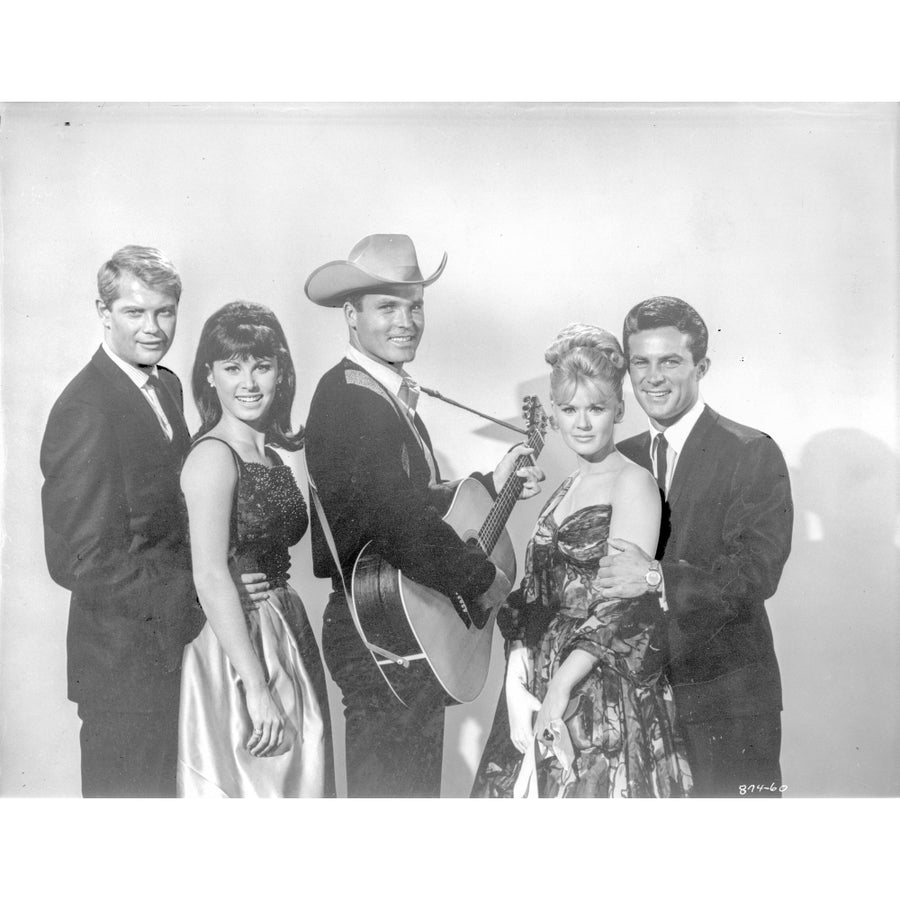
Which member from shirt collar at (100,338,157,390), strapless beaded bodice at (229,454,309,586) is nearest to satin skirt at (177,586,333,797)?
strapless beaded bodice at (229,454,309,586)

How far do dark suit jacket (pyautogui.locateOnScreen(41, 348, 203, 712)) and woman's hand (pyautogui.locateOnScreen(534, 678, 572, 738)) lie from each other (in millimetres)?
1106

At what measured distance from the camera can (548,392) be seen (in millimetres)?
3473

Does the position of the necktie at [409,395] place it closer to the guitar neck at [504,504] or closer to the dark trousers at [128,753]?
the guitar neck at [504,504]

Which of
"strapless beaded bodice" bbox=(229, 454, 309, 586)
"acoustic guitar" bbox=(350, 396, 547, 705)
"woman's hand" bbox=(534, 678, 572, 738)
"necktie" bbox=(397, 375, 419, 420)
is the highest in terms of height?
"necktie" bbox=(397, 375, 419, 420)

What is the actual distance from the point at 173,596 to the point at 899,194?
2.65 meters

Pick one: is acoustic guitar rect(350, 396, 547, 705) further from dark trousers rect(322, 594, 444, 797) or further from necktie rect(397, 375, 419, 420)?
necktie rect(397, 375, 419, 420)

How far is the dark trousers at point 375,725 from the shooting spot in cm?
336

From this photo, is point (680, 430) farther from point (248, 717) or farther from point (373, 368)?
point (248, 717)

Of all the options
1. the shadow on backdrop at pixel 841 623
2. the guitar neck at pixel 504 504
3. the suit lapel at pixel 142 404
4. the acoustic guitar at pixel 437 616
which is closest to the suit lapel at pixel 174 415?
the suit lapel at pixel 142 404

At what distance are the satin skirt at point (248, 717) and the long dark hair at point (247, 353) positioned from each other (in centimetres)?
51

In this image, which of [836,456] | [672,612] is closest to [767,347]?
[836,456]

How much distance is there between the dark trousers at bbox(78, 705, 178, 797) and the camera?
11.0 feet

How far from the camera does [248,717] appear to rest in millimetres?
3355

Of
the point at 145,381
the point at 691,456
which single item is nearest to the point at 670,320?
the point at 691,456
